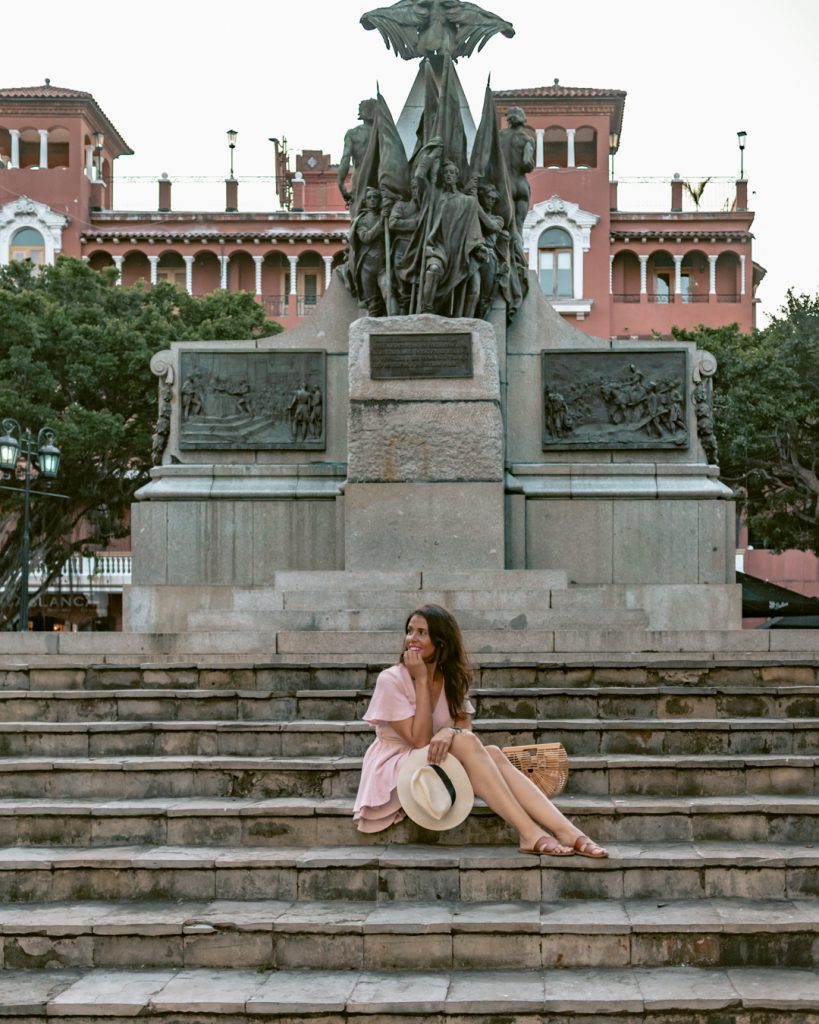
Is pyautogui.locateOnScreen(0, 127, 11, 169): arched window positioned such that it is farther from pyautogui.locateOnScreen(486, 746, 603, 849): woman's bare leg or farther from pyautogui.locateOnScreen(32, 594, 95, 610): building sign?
pyautogui.locateOnScreen(486, 746, 603, 849): woman's bare leg

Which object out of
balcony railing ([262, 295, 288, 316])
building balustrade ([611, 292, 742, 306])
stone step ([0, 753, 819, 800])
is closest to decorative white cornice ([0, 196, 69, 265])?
balcony railing ([262, 295, 288, 316])

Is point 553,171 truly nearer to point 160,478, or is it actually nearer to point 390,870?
point 160,478

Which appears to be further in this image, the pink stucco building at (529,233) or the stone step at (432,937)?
the pink stucco building at (529,233)

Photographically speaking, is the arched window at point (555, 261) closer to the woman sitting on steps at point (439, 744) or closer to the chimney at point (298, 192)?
the chimney at point (298, 192)

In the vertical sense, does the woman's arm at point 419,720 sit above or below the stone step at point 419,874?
above

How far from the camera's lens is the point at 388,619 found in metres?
12.3

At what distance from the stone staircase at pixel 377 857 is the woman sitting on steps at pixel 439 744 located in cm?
16

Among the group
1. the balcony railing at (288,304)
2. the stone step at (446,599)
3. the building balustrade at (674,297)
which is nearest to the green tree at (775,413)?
the building balustrade at (674,297)

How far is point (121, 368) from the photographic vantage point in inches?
1308

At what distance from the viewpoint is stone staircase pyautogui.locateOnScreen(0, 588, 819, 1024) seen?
22.1 feet

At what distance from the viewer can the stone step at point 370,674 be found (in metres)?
9.89

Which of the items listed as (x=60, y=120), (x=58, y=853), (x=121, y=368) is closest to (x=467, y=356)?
(x=58, y=853)

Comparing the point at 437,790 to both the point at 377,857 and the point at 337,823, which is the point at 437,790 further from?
the point at 337,823

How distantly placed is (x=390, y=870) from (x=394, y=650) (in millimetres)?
3510
